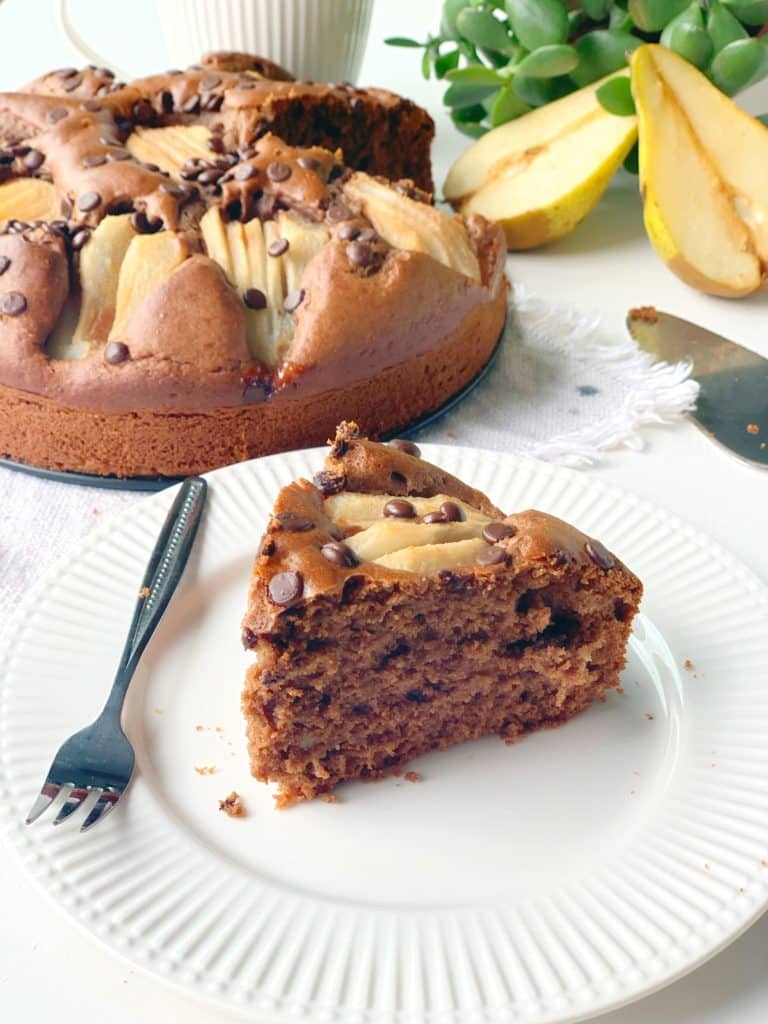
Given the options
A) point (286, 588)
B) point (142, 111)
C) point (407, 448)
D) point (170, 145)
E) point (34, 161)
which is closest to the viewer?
point (286, 588)

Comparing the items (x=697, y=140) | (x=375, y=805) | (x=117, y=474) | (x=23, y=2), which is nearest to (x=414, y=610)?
(x=375, y=805)

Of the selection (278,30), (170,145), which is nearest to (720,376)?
(170,145)

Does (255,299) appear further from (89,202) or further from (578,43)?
(578,43)

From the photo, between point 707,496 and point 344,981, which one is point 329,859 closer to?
point 344,981

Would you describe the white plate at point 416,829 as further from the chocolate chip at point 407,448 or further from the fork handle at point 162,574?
the chocolate chip at point 407,448

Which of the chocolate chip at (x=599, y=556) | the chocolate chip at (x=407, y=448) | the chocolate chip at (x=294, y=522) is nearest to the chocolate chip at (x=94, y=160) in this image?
the chocolate chip at (x=407, y=448)

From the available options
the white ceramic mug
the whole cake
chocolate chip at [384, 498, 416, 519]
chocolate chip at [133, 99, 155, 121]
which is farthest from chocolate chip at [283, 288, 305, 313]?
the white ceramic mug

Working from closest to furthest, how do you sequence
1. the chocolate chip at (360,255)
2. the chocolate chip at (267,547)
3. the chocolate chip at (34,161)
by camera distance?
the chocolate chip at (267,547) → the chocolate chip at (360,255) → the chocolate chip at (34,161)
